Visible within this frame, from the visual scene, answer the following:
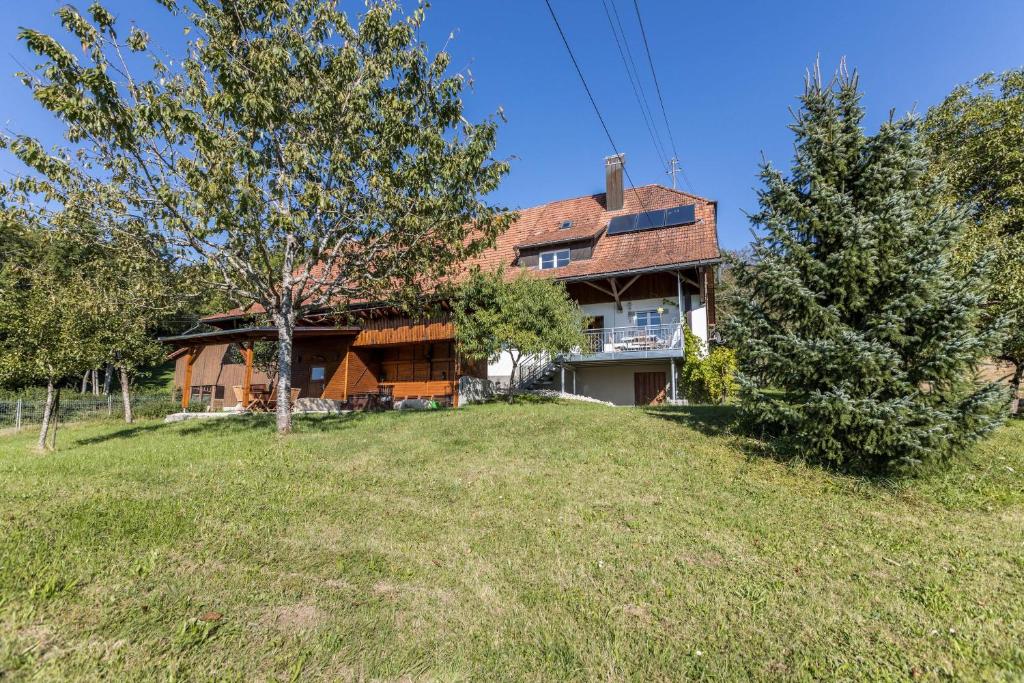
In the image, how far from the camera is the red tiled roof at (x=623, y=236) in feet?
60.7

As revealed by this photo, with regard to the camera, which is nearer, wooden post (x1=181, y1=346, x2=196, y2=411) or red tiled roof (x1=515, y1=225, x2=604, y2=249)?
wooden post (x1=181, y1=346, x2=196, y2=411)

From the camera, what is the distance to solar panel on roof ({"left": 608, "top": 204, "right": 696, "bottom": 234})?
2008cm

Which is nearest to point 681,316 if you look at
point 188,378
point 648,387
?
point 648,387

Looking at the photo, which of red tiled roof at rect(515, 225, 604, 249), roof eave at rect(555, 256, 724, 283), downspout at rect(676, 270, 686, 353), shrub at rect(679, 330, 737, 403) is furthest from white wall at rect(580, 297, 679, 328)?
red tiled roof at rect(515, 225, 604, 249)

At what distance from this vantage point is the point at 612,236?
2153cm

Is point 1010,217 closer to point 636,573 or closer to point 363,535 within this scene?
point 636,573

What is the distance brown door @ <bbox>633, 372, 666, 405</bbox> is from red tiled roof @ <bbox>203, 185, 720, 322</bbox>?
445 cm

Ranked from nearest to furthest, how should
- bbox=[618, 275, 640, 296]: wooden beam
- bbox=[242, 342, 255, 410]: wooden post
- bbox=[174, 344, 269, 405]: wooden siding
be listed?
bbox=[242, 342, 255, 410]: wooden post → bbox=[618, 275, 640, 296]: wooden beam → bbox=[174, 344, 269, 405]: wooden siding

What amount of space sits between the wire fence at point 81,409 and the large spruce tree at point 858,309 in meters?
24.6

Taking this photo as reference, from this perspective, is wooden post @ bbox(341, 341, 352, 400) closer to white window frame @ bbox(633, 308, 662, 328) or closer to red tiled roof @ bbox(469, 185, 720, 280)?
red tiled roof @ bbox(469, 185, 720, 280)

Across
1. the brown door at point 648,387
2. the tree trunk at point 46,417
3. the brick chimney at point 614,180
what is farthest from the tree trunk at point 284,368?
the brick chimney at point 614,180

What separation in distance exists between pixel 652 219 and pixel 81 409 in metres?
26.6

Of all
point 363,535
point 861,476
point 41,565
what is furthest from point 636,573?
Result: point 41,565

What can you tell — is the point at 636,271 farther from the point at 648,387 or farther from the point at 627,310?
the point at 648,387
